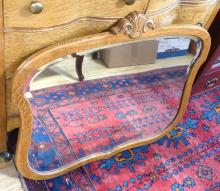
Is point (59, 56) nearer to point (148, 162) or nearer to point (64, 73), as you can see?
point (64, 73)

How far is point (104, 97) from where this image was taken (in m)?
1.20

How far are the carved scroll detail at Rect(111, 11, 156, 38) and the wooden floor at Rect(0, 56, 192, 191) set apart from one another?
156 mm

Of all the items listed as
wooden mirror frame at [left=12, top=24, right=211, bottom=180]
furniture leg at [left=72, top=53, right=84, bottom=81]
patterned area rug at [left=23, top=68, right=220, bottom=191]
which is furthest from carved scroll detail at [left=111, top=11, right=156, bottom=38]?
patterned area rug at [left=23, top=68, right=220, bottom=191]

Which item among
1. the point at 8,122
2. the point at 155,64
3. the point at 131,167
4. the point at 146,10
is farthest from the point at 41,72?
the point at 131,167

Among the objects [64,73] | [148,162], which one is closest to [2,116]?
[64,73]

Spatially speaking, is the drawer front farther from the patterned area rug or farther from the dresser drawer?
the patterned area rug

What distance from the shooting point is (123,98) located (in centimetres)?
126

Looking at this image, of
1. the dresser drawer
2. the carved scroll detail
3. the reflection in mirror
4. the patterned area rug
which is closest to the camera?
the dresser drawer

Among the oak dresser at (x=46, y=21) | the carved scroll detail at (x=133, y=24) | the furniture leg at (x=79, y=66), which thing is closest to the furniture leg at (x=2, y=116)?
the oak dresser at (x=46, y=21)

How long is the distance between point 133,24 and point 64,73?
26 centimetres

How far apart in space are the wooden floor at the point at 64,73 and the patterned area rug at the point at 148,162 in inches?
1.4

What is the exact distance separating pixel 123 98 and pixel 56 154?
1.14 ft

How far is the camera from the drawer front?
68 centimetres

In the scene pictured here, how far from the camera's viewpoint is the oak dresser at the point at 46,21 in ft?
2.26
